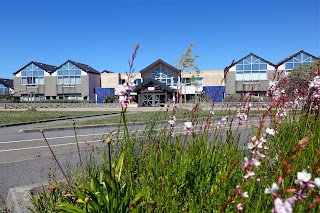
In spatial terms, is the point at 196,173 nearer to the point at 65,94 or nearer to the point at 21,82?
the point at 65,94

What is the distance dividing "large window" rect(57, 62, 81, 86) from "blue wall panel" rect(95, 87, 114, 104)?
4.14 m

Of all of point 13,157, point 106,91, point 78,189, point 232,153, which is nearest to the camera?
point 78,189

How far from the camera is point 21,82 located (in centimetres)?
5572

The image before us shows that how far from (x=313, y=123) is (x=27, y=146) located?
763 cm

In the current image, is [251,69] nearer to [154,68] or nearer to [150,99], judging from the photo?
[154,68]

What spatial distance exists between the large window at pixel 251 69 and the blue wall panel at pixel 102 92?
950 inches

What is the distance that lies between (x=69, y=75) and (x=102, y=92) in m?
7.39

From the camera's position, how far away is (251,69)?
49.0 metres

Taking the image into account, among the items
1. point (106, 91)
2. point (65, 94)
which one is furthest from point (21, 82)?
point (106, 91)

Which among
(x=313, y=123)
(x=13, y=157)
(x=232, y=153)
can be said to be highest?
(x=313, y=123)

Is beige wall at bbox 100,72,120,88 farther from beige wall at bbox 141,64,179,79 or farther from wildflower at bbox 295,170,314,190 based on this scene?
wildflower at bbox 295,170,314,190

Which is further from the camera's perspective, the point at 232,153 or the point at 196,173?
the point at 232,153

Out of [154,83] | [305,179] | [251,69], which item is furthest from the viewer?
[251,69]

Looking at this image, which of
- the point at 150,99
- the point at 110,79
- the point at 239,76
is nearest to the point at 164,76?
the point at 150,99
